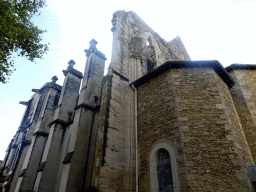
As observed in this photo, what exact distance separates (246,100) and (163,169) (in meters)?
5.22

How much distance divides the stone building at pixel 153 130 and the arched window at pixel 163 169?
0.10 ft

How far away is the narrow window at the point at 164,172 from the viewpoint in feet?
18.1

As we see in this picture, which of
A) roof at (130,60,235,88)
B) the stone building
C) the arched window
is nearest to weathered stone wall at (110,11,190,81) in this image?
the stone building

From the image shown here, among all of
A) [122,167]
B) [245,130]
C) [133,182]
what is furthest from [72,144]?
[245,130]

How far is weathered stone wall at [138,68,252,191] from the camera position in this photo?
4930 mm

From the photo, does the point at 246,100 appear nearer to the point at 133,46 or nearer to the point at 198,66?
the point at 198,66

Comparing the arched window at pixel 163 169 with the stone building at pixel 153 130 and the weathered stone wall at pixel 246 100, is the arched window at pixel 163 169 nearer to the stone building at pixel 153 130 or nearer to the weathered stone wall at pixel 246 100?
the stone building at pixel 153 130

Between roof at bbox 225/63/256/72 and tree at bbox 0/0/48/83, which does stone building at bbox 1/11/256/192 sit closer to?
roof at bbox 225/63/256/72

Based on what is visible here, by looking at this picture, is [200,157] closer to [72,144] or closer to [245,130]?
[245,130]

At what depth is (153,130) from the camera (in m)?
6.69

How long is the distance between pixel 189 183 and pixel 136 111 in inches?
A: 148

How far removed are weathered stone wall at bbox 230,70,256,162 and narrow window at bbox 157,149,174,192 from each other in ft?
11.9

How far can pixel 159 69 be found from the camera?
24.7 feet

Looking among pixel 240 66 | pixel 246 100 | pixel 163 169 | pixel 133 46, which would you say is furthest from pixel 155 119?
pixel 240 66
